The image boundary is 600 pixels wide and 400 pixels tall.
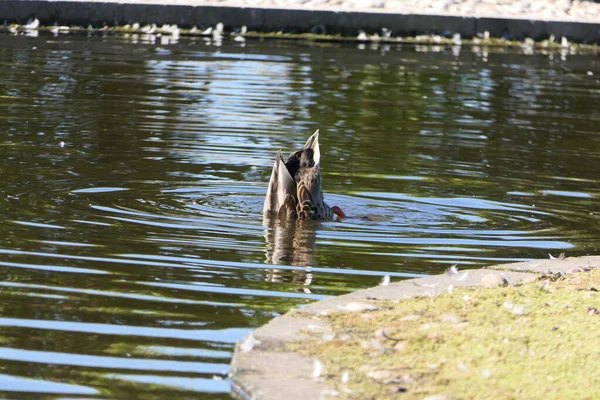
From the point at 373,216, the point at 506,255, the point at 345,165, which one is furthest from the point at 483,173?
the point at 506,255

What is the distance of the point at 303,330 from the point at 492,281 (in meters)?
1.45

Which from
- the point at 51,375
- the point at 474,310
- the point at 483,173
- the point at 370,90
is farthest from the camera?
the point at 370,90

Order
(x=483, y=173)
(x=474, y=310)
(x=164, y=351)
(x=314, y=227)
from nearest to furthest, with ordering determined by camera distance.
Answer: (x=164, y=351), (x=474, y=310), (x=314, y=227), (x=483, y=173)

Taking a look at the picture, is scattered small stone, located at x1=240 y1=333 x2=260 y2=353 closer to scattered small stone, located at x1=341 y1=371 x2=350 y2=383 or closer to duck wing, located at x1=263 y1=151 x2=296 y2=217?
scattered small stone, located at x1=341 y1=371 x2=350 y2=383

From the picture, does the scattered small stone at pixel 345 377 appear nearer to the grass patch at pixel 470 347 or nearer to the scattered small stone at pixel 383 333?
the grass patch at pixel 470 347

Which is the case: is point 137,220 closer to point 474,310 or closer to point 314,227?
point 314,227

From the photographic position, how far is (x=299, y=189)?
8.91 metres

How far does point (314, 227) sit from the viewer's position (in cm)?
883

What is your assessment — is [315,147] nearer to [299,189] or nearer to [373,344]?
[299,189]

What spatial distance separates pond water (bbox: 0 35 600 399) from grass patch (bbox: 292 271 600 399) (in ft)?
1.83

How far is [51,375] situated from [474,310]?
6.92 ft

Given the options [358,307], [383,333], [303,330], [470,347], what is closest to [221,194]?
[358,307]

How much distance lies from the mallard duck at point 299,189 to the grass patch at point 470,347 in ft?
8.54

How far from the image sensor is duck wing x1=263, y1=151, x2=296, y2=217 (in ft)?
28.7
